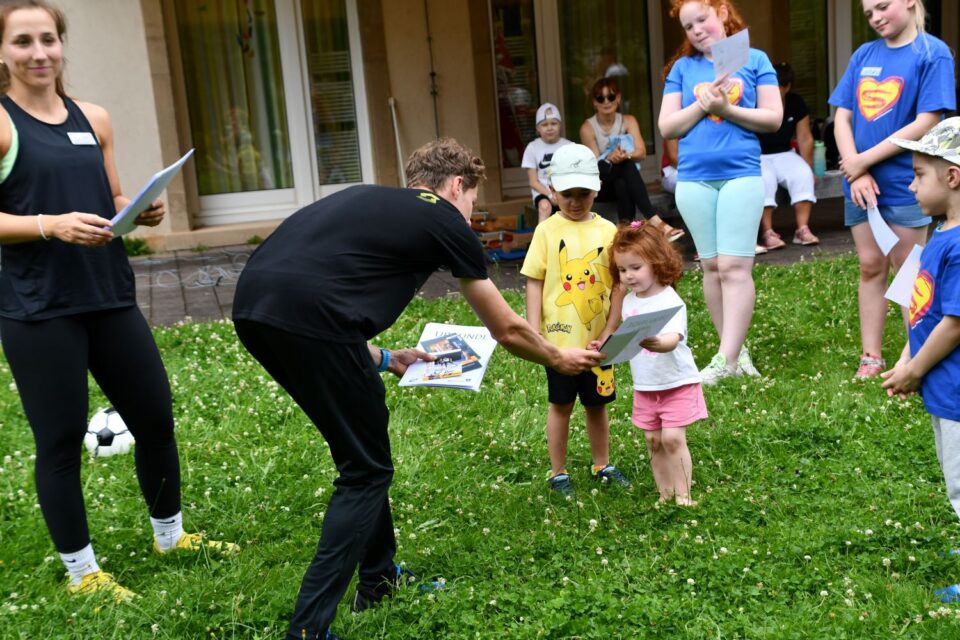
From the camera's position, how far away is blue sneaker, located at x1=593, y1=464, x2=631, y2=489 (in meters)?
4.87

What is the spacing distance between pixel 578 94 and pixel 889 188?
25.8 feet

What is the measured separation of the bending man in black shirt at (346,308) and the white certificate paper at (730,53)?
8.06 ft

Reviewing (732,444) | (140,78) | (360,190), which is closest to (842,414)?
(732,444)

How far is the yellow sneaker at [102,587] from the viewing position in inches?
157

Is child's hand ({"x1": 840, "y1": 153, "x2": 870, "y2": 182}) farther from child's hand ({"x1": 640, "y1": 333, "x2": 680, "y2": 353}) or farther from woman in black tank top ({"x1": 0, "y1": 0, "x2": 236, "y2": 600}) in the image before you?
woman in black tank top ({"x1": 0, "y1": 0, "x2": 236, "y2": 600})

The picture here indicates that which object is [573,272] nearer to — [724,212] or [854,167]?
[724,212]

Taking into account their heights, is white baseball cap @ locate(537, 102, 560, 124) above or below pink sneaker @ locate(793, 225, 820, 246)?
above

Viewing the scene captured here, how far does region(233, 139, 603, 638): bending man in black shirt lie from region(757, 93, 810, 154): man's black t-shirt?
760 centimetres

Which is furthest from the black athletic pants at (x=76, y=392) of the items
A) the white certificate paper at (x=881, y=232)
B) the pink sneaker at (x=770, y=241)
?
the pink sneaker at (x=770, y=241)

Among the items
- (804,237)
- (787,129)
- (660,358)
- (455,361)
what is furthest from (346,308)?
(787,129)

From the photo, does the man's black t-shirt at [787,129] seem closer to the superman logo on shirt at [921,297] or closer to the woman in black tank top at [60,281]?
the superman logo on shirt at [921,297]

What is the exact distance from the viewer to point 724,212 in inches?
239

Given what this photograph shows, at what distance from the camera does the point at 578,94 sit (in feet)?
43.5

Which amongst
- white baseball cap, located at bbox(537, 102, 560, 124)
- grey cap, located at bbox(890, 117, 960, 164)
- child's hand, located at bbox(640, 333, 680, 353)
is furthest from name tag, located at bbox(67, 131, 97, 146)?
white baseball cap, located at bbox(537, 102, 560, 124)
